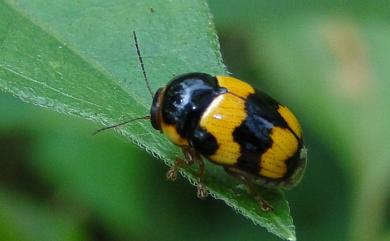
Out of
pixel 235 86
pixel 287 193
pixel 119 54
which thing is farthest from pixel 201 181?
pixel 287 193

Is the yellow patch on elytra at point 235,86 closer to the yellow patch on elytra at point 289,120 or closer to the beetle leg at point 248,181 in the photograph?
the yellow patch on elytra at point 289,120

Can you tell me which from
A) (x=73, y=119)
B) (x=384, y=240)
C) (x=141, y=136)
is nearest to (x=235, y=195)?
(x=141, y=136)

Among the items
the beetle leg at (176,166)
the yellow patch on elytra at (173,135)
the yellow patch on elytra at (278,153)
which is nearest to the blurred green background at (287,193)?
the beetle leg at (176,166)

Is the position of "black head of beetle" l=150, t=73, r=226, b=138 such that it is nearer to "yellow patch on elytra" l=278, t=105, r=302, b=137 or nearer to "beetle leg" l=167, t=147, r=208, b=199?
"beetle leg" l=167, t=147, r=208, b=199

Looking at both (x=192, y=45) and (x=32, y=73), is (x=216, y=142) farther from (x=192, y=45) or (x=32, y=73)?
(x=32, y=73)

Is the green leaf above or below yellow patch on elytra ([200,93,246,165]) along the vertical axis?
above

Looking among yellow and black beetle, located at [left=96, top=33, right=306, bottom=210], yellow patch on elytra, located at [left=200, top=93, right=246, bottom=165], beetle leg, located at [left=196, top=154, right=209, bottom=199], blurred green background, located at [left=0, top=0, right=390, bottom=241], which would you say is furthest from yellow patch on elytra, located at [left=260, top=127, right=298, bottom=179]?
blurred green background, located at [left=0, top=0, right=390, bottom=241]

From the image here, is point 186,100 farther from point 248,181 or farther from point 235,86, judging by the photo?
point 248,181
